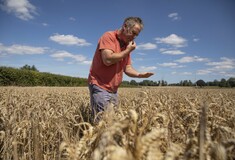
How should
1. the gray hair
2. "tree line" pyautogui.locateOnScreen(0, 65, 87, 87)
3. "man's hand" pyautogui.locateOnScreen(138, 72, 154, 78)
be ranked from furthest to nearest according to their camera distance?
"tree line" pyautogui.locateOnScreen(0, 65, 87, 87) → "man's hand" pyautogui.locateOnScreen(138, 72, 154, 78) → the gray hair

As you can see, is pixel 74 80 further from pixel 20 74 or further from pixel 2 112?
pixel 2 112

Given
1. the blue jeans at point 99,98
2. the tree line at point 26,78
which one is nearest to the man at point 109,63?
the blue jeans at point 99,98

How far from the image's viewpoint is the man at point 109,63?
12.4 ft

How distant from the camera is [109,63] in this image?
12.5ft

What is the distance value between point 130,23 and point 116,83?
3.48 feet

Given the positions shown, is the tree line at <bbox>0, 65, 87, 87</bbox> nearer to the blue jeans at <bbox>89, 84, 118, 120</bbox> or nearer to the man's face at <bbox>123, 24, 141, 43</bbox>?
the blue jeans at <bbox>89, 84, 118, 120</bbox>

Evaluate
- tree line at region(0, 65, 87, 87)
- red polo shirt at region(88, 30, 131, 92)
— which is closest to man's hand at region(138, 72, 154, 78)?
red polo shirt at region(88, 30, 131, 92)

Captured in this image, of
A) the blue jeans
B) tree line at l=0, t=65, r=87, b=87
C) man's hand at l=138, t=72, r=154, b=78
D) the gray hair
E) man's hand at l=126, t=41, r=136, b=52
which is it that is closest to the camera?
man's hand at l=126, t=41, r=136, b=52

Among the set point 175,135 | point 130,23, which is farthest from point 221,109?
point 130,23

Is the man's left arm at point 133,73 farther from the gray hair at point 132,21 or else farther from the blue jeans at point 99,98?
the gray hair at point 132,21

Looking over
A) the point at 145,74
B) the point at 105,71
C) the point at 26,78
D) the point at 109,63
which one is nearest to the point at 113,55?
the point at 109,63

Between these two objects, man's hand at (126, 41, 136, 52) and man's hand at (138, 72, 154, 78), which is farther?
man's hand at (138, 72, 154, 78)

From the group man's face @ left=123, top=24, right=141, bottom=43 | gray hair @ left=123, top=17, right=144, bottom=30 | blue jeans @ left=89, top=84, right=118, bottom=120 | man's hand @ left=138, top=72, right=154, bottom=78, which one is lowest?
blue jeans @ left=89, top=84, right=118, bottom=120

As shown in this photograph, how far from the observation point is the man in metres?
3.78
